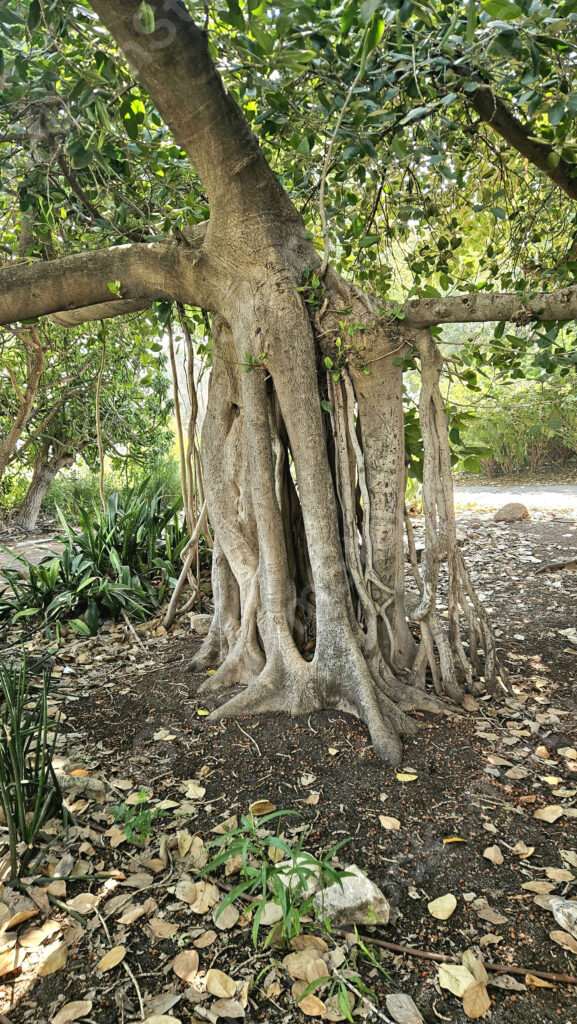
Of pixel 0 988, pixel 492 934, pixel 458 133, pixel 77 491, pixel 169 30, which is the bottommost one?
pixel 492 934

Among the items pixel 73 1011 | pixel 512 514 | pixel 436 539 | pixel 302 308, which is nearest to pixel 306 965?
pixel 73 1011

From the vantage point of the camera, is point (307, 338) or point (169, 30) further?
point (307, 338)

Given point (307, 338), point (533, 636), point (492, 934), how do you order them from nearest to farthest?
1. point (492, 934)
2. point (307, 338)
3. point (533, 636)

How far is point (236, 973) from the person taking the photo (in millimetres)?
1370

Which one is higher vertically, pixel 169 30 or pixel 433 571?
pixel 169 30

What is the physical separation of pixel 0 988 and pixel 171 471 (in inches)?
344

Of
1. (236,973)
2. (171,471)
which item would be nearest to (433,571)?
(236,973)

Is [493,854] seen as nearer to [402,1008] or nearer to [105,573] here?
[402,1008]

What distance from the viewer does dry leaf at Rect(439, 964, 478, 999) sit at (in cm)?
132

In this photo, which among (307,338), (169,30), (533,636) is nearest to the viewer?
(169,30)

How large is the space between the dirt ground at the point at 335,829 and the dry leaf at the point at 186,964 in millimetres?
13

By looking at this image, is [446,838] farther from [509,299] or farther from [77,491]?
[77,491]

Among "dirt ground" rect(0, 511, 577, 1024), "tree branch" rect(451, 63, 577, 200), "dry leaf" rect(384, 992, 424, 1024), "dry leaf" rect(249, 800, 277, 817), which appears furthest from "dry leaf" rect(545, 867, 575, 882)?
"tree branch" rect(451, 63, 577, 200)

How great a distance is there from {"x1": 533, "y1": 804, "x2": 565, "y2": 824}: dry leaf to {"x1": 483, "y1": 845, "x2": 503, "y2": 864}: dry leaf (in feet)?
0.82
